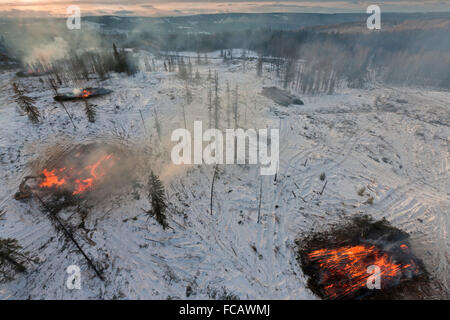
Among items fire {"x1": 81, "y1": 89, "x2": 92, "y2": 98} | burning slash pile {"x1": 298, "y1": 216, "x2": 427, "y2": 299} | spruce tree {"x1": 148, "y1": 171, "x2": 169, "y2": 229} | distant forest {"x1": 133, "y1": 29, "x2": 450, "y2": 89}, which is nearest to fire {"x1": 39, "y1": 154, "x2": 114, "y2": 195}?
spruce tree {"x1": 148, "y1": 171, "x2": 169, "y2": 229}

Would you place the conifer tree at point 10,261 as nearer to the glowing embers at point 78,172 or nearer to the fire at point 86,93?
the glowing embers at point 78,172

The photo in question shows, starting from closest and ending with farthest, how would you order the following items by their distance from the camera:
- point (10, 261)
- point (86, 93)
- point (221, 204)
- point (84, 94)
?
point (10, 261) < point (221, 204) < point (84, 94) < point (86, 93)

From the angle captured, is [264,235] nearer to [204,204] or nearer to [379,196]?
[204,204]

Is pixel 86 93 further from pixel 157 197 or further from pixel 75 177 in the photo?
pixel 157 197

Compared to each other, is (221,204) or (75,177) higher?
(75,177)

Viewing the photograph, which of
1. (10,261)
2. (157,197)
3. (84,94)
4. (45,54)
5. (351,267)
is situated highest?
(45,54)

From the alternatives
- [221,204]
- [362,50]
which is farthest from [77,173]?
[362,50]
